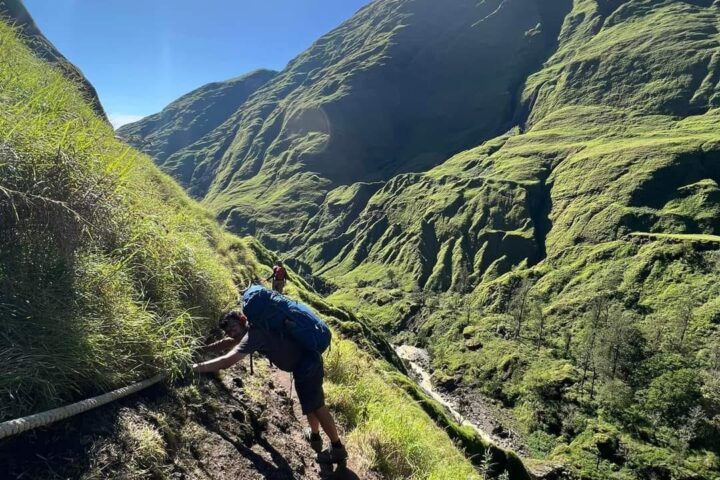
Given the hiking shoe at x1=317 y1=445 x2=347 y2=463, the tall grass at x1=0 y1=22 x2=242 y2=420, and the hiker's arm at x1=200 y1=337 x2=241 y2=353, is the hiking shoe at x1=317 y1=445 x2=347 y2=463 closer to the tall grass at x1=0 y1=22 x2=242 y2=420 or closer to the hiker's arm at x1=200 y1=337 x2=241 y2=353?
the hiker's arm at x1=200 y1=337 x2=241 y2=353

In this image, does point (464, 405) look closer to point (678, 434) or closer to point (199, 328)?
point (678, 434)

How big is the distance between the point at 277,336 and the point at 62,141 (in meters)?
3.52

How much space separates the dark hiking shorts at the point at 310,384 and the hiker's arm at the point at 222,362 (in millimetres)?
787

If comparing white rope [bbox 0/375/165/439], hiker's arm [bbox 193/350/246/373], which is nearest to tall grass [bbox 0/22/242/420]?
white rope [bbox 0/375/165/439]

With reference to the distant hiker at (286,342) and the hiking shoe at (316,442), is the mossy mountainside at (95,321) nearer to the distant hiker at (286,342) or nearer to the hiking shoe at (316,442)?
the hiking shoe at (316,442)

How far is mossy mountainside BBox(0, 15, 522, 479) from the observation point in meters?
4.10

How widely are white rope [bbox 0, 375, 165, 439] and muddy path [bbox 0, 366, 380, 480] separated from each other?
0.16 metres

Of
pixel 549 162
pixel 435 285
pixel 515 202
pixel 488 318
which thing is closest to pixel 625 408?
pixel 488 318

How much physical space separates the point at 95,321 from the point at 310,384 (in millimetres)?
2726

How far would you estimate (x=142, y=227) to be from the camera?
6.92 m

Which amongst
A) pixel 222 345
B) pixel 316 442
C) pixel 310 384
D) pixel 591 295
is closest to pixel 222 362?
pixel 222 345

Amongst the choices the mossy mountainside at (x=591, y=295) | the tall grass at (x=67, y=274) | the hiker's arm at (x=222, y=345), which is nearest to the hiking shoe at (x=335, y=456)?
the hiker's arm at (x=222, y=345)

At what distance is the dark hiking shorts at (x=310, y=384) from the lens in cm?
597

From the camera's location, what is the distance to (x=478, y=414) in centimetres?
8862
